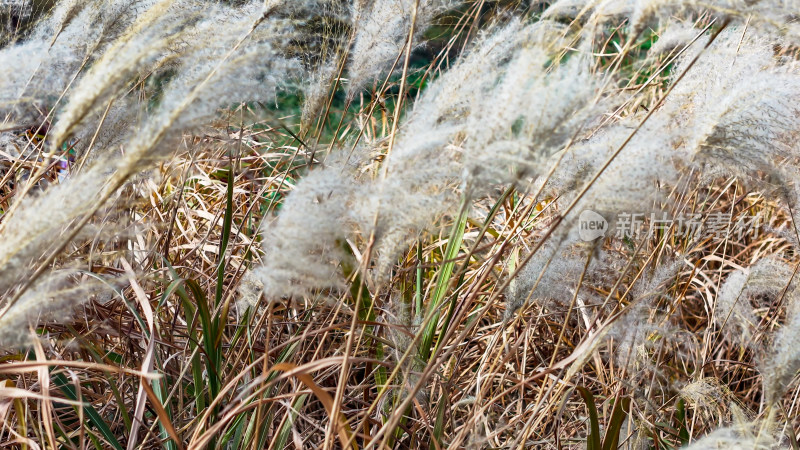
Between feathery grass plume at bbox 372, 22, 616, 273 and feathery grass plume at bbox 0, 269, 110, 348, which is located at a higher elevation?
feathery grass plume at bbox 372, 22, 616, 273

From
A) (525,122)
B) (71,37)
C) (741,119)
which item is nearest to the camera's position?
(525,122)

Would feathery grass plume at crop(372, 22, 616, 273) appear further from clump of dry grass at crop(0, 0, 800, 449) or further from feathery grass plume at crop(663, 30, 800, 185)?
feathery grass plume at crop(663, 30, 800, 185)

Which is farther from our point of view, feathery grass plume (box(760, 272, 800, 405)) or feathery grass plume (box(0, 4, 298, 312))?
feathery grass plume (box(760, 272, 800, 405))

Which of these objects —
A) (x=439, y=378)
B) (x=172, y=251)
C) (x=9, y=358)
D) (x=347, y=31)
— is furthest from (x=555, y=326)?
(x=9, y=358)

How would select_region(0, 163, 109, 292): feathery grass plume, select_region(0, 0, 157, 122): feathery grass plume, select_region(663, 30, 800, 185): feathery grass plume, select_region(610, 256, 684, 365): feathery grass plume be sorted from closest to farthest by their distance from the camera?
select_region(0, 163, 109, 292): feathery grass plume → select_region(663, 30, 800, 185): feathery grass plume → select_region(0, 0, 157, 122): feathery grass plume → select_region(610, 256, 684, 365): feathery grass plume

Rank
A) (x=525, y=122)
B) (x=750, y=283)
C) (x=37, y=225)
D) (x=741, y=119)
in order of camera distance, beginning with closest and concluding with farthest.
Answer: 1. (x=37, y=225)
2. (x=525, y=122)
3. (x=741, y=119)
4. (x=750, y=283)

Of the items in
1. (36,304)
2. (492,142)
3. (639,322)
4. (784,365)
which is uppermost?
(492,142)

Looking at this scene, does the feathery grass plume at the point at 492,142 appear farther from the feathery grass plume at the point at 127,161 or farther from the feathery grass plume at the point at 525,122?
the feathery grass plume at the point at 127,161

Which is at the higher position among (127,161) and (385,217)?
(127,161)

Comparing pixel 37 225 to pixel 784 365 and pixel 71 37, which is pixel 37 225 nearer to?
pixel 71 37

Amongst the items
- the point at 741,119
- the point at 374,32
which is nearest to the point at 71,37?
the point at 374,32

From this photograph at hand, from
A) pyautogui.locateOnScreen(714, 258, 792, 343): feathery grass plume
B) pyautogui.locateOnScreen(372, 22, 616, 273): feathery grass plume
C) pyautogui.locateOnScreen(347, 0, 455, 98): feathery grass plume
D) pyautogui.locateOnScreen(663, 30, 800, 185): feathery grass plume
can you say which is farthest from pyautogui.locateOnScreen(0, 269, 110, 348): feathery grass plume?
pyautogui.locateOnScreen(714, 258, 792, 343): feathery grass plume

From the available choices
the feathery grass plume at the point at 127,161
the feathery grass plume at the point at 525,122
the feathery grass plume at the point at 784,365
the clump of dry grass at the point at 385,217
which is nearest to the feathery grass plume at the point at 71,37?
the clump of dry grass at the point at 385,217

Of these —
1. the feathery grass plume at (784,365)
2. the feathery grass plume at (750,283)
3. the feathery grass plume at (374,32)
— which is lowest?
the feathery grass plume at (750,283)
